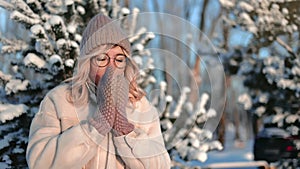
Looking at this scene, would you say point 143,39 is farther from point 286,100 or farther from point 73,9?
point 286,100

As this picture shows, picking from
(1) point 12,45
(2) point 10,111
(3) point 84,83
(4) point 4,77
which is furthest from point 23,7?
→ (3) point 84,83

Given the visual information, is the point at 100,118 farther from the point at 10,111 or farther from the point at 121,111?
the point at 10,111

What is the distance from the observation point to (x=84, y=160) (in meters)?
1.39

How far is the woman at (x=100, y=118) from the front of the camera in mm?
1354

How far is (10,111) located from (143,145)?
9.19 feet

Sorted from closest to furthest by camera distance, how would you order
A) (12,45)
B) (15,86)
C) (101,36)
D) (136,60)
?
(101,36) → (136,60) → (15,86) → (12,45)

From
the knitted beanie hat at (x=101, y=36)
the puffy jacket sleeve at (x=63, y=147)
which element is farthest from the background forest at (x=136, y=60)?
the puffy jacket sleeve at (x=63, y=147)

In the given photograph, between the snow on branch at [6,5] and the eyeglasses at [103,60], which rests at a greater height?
the snow on branch at [6,5]

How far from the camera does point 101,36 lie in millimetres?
1488

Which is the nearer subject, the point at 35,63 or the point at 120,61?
the point at 120,61

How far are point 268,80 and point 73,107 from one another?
4931 mm

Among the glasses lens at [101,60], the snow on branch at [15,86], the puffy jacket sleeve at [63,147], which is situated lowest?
the puffy jacket sleeve at [63,147]

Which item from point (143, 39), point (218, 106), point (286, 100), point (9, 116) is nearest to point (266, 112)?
point (286, 100)

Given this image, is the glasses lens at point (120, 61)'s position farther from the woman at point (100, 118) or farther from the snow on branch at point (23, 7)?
the snow on branch at point (23, 7)
